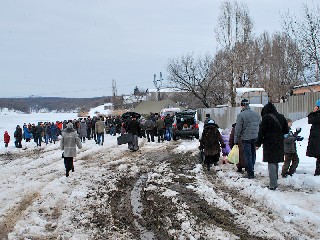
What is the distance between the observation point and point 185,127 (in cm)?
2258

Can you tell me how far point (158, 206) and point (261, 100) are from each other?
28.6 metres

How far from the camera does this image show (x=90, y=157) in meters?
15.2

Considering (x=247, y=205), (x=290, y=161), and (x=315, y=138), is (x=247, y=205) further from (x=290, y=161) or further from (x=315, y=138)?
(x=315, y=138)

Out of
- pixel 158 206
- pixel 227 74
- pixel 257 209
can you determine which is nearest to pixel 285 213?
pixel 257 209

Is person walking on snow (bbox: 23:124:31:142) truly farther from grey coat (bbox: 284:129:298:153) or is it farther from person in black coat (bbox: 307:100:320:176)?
person in black coat (bbox: 307:100:320:176)

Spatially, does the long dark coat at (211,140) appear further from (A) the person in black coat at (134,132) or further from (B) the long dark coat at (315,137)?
(A) the person in black coat at (134,132)

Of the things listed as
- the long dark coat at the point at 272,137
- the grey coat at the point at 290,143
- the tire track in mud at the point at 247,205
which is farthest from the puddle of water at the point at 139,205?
the grey coat at the point at 290,143

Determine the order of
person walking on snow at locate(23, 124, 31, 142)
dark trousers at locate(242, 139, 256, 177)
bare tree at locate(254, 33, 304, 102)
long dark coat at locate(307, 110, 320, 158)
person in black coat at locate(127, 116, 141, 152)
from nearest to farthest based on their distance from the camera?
1. long dark coat at locate(307, 110, 320, 158)
2. dark trousers at locate(242, 139, 256, 177)
3. person in black coat at locate(127, 116, 141, 152)
4. person walking on snow at locate(23, 124, 31, 142)
5. bare tree at locate(254, 33, 304, 102)

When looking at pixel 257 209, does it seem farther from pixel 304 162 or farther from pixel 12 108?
pixel 12 108

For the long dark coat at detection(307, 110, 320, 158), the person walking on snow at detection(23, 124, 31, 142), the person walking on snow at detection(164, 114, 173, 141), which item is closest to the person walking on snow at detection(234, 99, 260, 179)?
the long dark coat at detection(307, 110, 320, 158)

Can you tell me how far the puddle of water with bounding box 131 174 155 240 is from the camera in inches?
214

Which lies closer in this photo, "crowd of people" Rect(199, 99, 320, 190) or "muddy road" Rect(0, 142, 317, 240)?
"muddy road" Rect(0, 142, 317, 240)

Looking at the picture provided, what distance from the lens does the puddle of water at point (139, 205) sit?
544cm

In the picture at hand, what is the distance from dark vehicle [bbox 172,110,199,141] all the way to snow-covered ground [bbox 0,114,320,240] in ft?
35.6
